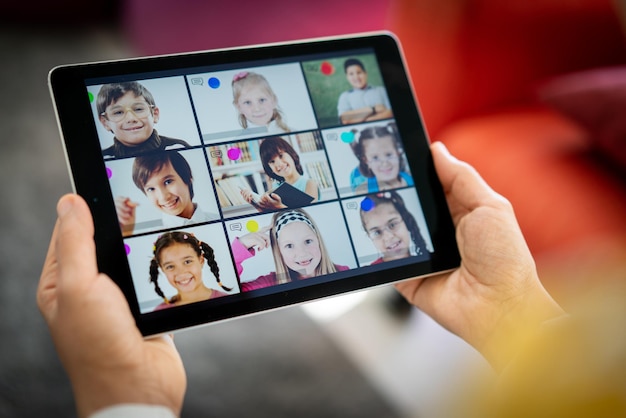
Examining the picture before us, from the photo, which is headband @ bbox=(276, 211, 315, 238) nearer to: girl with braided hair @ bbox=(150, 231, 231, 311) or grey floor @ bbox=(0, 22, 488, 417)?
girl with braided hair @ bbox=(150, 231, 231, 311)

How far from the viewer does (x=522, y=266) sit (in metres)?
0.87

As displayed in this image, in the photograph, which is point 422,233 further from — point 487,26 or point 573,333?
point 487,26

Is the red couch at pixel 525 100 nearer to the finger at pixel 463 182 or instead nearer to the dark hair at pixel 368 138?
the finger at pixel 463 182

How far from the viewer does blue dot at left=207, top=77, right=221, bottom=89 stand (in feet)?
2.71

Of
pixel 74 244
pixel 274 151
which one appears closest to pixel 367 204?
pixel 274 151

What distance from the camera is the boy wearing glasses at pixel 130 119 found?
77 cm

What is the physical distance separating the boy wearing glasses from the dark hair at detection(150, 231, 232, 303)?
11 centimetres

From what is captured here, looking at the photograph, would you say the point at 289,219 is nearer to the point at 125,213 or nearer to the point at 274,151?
the point at 274,151

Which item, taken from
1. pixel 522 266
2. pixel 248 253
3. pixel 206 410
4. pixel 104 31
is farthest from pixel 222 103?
pixel 104 31

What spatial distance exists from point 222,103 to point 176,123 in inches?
2.8

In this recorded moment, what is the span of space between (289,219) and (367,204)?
0.12 m

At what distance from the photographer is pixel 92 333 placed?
67cm

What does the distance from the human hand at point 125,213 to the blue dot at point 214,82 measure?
0.19 m

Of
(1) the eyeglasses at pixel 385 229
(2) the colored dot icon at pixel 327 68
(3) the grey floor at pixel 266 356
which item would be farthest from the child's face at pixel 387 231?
(3) the grey floor at pixel 266 356
